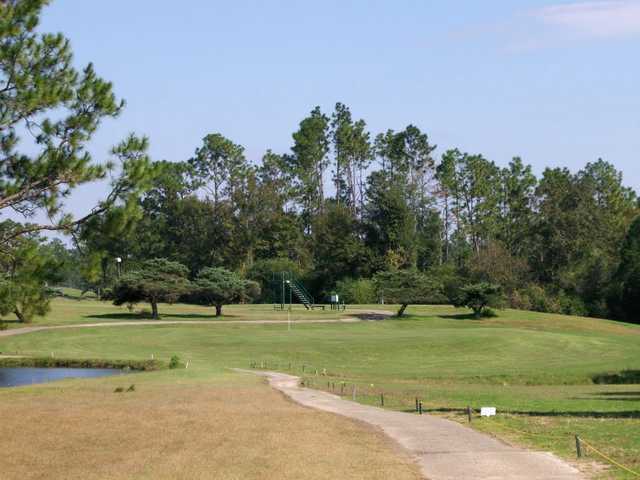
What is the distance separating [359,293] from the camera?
348 feet

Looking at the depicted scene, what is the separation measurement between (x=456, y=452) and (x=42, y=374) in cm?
→ 3253

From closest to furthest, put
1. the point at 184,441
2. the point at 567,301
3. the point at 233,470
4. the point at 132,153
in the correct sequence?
the point at 233,470
the point at 184,441
the point at 132,153
the point at 567,301

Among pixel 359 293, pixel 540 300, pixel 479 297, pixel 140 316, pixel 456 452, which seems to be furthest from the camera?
pixel 359 293

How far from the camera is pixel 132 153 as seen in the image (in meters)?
27.0

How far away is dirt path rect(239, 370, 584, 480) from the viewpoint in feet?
55.8

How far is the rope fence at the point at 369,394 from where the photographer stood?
19.5 metres

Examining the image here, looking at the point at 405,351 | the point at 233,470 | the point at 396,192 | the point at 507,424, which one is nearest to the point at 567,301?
the point at 396,192

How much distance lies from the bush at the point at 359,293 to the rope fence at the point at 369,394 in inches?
2082

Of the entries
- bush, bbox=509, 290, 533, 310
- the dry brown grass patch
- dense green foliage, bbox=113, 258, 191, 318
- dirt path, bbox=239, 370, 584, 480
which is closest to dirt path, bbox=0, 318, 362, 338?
dense green foliage, bbox=113, 258, 191, 318

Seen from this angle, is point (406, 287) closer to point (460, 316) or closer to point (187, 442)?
point (460, 316)

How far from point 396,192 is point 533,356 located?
56.0 metres

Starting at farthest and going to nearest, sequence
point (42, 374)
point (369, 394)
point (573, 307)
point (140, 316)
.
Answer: point (573, 307), point (140, 316), point (42, 374), point (369, 394)

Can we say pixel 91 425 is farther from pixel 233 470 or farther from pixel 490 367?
pixel 490 367

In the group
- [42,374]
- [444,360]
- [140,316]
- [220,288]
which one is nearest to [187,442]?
[42,374]
